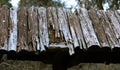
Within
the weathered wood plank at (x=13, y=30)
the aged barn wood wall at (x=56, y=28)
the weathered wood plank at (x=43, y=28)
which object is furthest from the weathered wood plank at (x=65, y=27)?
the weathered wood plank at (x=13, y=30)

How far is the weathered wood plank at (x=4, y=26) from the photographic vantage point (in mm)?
4821

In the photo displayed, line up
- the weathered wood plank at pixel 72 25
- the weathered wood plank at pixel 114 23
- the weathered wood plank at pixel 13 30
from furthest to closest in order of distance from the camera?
1. the weathered wood plank at pixel 114 23
2. the weathered wood plank at pixel 72 25
3. the weathered wood plank at pixel 13 30

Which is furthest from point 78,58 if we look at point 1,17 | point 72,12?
point 1,17

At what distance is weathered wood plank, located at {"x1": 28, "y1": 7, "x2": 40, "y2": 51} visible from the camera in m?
4.88

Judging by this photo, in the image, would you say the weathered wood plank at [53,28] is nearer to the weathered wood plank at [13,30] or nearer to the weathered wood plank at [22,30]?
the weathered wood plank at [22,30]

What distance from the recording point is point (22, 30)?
5.27 meters

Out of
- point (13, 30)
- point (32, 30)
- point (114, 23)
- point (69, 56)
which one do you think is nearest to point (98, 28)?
point (114, 23)

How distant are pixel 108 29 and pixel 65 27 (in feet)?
2.40

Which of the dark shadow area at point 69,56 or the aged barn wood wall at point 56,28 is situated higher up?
the aged barn wood wall at point 56,28

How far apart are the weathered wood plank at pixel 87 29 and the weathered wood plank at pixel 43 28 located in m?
0.60

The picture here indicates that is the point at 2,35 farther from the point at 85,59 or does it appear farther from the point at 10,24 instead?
the point at 85,59

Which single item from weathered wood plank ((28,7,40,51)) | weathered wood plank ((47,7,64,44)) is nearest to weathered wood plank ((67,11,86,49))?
weathered wood plank ((47,7,64,44))

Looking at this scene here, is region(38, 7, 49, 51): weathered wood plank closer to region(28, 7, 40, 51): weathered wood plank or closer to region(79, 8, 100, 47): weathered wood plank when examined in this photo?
region(28, 7, 40, 51): weathered wood plank

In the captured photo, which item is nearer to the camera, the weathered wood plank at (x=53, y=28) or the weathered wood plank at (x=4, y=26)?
the weathered wood plank at (x=4, y=26)
